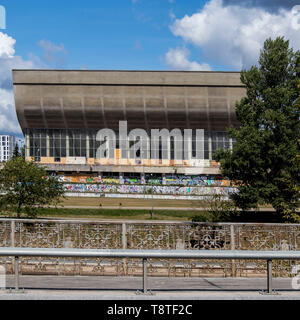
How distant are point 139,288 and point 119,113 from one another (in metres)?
66.3

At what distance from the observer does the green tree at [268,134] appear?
95.4ft

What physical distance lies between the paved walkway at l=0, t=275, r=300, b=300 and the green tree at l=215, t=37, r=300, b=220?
911 inches

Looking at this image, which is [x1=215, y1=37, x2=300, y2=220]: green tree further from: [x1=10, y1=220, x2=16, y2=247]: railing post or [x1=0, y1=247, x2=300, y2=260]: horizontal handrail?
[x1=0, y1=247, x2=300, y2=260]: horizontal handrail

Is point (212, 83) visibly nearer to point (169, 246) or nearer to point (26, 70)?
point (26, 70)

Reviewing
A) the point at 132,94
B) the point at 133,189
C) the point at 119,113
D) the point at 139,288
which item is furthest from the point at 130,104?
the point at 139,288

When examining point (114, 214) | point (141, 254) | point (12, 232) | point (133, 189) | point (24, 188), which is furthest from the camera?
point (133, 189)

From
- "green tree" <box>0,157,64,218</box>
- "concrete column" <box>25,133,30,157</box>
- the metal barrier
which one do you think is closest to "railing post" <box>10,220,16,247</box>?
the metal barrier

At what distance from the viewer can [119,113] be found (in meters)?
71.3

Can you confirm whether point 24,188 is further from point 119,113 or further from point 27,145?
point 27,145

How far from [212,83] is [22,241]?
6372cm

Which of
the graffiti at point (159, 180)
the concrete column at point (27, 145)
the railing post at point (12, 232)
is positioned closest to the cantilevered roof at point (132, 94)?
the concrete column at point (27, 145)

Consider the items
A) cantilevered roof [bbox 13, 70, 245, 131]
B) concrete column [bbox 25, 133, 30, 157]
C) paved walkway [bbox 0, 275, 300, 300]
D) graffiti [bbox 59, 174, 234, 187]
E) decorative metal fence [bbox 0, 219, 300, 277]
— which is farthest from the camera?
concrete column [bbox 25, 133, 30, 157]

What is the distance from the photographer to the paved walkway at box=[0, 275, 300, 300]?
4.85 m
